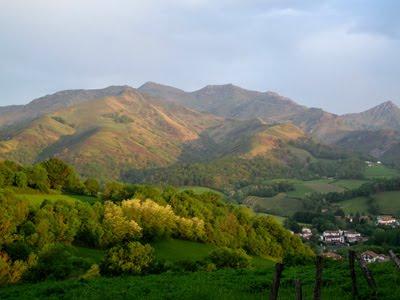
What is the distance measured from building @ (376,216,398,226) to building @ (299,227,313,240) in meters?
21.0

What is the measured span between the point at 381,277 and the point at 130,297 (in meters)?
10.8

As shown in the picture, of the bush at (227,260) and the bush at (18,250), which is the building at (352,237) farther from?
the bush at (18,250)

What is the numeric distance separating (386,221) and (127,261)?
416 ft

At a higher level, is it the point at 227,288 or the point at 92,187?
the point at 92,187

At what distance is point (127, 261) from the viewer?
1703 inches

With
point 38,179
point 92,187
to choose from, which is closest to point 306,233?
point 92,187

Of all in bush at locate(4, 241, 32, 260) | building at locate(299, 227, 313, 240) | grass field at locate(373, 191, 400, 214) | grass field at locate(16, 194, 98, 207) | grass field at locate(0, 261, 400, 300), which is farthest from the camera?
grass field at locate(373, 191, 400, 214)

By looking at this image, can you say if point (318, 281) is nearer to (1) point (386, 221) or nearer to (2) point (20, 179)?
(2) point (20, 179)

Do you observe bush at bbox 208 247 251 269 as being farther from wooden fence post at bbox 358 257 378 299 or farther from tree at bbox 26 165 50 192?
tree at bbox 26 165 50 192

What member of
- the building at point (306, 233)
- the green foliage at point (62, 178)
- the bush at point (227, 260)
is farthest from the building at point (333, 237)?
the bush at point (227, 260)

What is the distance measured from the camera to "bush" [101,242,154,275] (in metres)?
42.5

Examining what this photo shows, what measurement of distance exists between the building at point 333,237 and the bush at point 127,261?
103 meters

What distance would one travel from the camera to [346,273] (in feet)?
80.4

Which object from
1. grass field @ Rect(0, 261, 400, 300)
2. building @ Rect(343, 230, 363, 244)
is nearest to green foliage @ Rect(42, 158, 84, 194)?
grass field @ Rect(0, 261, 400, 300)
